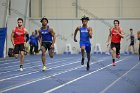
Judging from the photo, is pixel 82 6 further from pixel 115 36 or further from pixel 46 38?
pixel 46 38

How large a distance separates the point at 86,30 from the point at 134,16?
20.5 m

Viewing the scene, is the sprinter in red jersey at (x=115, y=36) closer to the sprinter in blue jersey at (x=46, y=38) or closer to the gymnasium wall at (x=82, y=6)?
the sprinter in blue jersey at (x=46, y=38)

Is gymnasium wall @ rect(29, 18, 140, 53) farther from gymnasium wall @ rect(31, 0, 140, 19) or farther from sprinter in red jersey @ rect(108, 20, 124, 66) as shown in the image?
sprinter in red jersey @ rect(108, 20, 124, 66)

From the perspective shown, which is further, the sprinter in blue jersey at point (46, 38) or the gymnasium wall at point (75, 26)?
the gymnasium wall at point (75, 26)

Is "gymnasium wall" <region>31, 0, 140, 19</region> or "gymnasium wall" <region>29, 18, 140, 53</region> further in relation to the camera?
"gymnasium wall" <region>31, 0, 140, 19</region>

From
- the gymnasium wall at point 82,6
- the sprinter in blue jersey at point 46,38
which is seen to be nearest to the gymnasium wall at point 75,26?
the gymnasium wall at point 82,6

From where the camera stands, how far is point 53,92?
8758 mm

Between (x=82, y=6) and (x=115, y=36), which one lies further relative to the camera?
(x=82, y=6)

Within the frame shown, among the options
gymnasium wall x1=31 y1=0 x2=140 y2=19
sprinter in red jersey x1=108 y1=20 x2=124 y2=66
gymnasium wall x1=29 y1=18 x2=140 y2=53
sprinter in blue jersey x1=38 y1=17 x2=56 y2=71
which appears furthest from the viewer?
gymnasium wall x1=31 y1=0 x2=140 y2=19

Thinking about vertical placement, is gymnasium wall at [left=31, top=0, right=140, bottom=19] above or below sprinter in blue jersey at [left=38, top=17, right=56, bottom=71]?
above

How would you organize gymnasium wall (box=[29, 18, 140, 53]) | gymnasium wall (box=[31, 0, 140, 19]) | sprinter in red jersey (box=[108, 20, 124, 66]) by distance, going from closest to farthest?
sprinter in red jersey (box=[108, 20, 124, 66]) → gymnasium wall (box=[29, 18, 140, 53]) → gymnasium wall (box=[31, 0, 140, 19])

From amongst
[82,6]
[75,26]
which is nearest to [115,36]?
[75,26]

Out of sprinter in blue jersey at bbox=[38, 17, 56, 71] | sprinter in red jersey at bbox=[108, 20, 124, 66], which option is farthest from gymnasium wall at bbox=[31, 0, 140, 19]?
sprinter in blue jersey at bbox=[38, 17, 56, 71]

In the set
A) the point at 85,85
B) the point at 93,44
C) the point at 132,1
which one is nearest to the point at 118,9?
the point at 132,1
